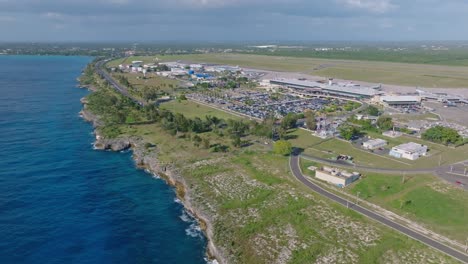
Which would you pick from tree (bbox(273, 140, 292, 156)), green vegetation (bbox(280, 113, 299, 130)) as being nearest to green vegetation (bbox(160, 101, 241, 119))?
green vegetation (bbox(280, 113, 299, 130))

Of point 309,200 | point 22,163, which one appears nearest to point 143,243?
point 309,200

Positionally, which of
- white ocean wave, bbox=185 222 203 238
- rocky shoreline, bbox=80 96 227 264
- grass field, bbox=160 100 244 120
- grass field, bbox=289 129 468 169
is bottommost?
white ocean wave, bbox=185 222 203 238

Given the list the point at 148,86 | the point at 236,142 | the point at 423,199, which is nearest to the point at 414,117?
the point at 423,199

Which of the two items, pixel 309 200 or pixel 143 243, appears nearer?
pixel 143 243

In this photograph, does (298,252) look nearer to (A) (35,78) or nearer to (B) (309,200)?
(B) (309,200)

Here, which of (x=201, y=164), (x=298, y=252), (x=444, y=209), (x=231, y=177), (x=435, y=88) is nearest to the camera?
(x=298, y=252)

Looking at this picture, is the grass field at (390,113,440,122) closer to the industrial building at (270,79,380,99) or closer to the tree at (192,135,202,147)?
the industrial building at (270,79,380,99)

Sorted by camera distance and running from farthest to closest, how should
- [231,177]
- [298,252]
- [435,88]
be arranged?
[435,88] < [231,177] < [298,252]
